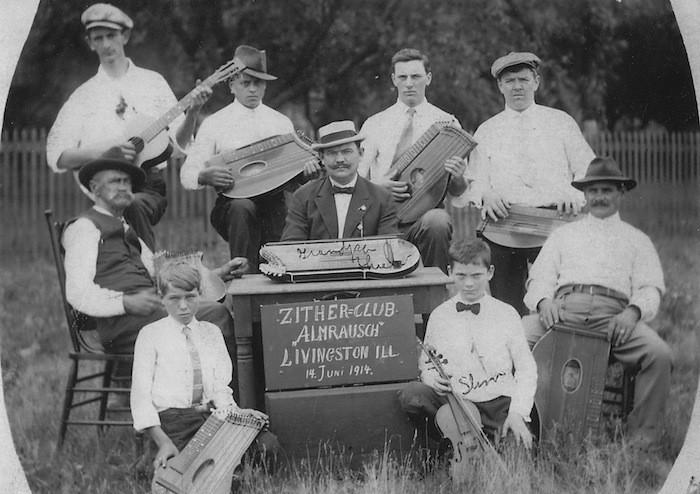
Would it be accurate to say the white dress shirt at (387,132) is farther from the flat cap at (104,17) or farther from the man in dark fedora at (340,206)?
the flat cap at (104,17)

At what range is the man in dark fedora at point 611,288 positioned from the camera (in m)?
4.59

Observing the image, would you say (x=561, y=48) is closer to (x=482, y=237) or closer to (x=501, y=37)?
(x=501, y=37)

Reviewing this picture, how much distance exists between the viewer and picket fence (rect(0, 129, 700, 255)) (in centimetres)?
475

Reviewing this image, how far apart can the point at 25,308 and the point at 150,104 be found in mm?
1328

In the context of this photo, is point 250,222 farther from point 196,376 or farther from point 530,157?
point 530,157

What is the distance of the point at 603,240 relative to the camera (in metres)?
4.77

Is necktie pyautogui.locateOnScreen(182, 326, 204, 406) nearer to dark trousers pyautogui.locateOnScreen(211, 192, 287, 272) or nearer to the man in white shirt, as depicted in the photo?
A: dark trousers pyautogui.locateOnScreen(211, 192, 287, 272)

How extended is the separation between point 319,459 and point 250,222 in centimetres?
150

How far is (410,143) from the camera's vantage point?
17.2 ft

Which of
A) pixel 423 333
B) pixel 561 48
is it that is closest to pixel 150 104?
pixel 423 333

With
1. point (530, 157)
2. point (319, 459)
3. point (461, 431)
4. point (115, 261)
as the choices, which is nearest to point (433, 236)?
point (530, 157)

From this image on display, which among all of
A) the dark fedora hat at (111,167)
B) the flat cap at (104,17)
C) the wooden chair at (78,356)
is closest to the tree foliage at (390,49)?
the flat cap at (104,17)

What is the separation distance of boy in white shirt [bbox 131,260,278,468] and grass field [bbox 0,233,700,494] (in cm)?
32

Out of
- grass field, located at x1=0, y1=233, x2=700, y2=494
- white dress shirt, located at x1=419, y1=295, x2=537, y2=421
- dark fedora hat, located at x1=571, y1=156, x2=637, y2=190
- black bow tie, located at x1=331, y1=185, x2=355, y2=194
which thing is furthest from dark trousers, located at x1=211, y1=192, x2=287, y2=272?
dark fedora hat, located at x1=571, y1=156, x2=637, y2=190
